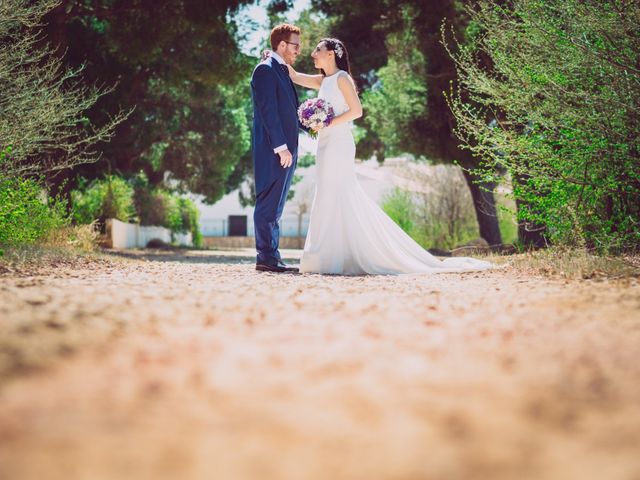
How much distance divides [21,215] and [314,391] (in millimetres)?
6863

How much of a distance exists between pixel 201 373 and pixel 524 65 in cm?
613

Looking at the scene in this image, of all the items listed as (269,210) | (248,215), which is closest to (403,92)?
(269,210)

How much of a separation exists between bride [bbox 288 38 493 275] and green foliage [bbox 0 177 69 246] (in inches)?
127

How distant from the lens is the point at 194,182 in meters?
22.9

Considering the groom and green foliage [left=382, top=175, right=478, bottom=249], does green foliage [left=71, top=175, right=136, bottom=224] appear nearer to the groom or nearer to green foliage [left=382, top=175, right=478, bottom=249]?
green foliage [left=382, top=175, right=478, bottom=249]

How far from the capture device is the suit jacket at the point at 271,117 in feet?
22.7

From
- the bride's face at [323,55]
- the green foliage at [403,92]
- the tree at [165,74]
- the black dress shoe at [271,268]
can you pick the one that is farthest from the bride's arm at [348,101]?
the green foliage at [403,92]

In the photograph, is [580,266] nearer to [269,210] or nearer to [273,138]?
[269,210]

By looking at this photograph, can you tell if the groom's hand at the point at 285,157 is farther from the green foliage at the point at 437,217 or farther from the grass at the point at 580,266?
the green foliage at the point at 437,217

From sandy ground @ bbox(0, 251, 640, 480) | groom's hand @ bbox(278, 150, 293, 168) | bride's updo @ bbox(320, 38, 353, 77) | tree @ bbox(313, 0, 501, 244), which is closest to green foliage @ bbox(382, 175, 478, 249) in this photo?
tree @ bbox(313, 0, 501, 244)

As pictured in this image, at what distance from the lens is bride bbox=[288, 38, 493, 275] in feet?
23.4

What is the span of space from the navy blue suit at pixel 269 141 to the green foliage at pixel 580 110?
6.19ft

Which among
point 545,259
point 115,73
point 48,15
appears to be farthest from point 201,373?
point 115,73

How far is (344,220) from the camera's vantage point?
7.17 m
